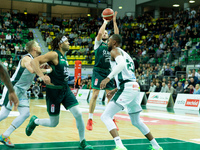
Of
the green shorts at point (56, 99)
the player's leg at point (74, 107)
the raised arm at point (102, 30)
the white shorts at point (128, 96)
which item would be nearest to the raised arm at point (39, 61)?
the green shorts at point (56, 99)

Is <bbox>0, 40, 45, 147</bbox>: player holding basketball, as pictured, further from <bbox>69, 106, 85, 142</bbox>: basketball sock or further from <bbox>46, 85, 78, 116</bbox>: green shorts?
<bbox>69, 106, 85, 142</bbox>: basketball sock

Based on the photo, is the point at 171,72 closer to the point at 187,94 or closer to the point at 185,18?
the point at 187,94

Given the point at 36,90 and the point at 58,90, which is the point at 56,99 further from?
the point at 36,90

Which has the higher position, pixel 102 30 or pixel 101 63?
pixel 102 30

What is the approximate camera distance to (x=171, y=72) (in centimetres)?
1836

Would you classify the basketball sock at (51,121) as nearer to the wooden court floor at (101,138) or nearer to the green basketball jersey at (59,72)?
the wooden court floor at (101,138)

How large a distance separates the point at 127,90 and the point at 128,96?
0.10 metres

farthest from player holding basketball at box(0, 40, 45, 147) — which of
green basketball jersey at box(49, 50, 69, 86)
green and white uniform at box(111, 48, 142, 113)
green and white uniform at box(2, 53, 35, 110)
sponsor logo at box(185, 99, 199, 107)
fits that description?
sponsor logo at box(185, 99, 199, 107)

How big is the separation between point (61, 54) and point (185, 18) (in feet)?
72.3

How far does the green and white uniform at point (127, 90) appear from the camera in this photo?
4824 mm

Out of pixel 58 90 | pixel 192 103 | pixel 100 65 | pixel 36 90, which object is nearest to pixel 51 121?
→ pixel 58 90

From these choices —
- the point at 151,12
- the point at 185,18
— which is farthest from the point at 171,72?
the point at 151,12

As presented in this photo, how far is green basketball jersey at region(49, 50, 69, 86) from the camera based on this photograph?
5.01m

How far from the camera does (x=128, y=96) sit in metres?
4.83
